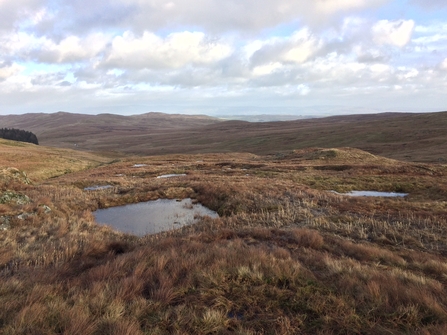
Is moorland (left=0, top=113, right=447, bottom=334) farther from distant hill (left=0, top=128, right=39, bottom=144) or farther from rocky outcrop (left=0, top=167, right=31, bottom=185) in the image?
distant hill (left=0, top=128, right=39, bottom=144)

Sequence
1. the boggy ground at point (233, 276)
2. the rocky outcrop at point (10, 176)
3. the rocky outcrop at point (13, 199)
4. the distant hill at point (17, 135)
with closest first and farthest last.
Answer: the boggy ground at point (233, 276) → the rocky outcrop at point (13, 199) → the rocky outcrop at point (10, 176) → the distant hill at point (17, 135)

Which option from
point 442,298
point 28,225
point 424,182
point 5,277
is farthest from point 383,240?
point 424,182

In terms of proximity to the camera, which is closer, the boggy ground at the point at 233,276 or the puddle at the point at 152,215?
the boggy ground at the point at 233,276

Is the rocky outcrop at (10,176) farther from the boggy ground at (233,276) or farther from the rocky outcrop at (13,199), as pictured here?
the boggy ground at (233,276)

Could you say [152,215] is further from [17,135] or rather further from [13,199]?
[17,135]

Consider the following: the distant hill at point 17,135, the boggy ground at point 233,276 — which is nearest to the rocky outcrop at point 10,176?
the boggy ground at point 233,276

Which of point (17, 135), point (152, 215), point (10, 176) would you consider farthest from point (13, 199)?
point (17, 135)

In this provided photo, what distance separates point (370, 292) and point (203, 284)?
11.6ft

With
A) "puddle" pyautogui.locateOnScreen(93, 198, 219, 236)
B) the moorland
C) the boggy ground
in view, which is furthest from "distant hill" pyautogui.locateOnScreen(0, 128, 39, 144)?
the boggy ground

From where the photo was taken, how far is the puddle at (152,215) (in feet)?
47.7

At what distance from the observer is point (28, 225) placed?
1256cm

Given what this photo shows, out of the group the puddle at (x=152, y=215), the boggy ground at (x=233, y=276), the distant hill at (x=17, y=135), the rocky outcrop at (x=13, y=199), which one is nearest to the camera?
the boggy ground at (x=233, y=276)

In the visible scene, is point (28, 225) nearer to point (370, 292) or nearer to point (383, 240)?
point (370, 292)

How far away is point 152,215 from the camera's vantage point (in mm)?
16953
